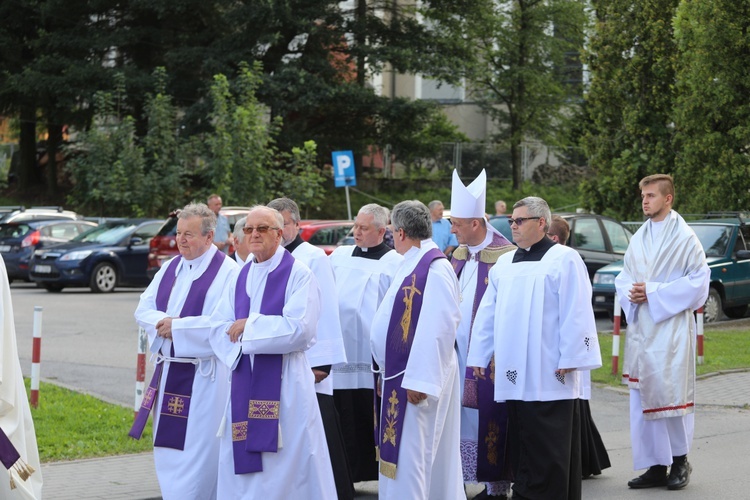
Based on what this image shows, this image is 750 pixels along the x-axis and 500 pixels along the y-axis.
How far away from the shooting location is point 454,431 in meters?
6.97

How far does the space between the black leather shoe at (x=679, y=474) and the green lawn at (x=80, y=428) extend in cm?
408

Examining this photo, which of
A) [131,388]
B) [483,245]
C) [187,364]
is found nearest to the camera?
[187,364]

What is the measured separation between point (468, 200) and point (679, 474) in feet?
8.35

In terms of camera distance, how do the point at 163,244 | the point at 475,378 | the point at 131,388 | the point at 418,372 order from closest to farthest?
the point at 418,372, the point at 475,378, the point at 131,388, the point at 163,244

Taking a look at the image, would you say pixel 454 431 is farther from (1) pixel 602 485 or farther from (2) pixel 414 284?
(1) pixel 602 485

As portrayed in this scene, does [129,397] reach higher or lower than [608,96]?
lower

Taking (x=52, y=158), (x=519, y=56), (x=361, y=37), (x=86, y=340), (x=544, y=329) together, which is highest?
(x=361, y=37)

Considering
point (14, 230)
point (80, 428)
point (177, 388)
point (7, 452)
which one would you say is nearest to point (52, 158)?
point (14, 230)

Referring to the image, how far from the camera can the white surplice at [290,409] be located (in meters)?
6.27

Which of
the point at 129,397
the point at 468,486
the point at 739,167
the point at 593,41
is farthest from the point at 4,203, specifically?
the point at 468,486

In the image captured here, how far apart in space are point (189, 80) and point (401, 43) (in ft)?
24.2

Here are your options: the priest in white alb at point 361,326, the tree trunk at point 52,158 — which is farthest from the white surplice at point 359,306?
the tree trunk at point 52,158

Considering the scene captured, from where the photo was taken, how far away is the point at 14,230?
27281 mm

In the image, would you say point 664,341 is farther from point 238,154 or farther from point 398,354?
point 238,154
